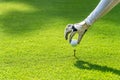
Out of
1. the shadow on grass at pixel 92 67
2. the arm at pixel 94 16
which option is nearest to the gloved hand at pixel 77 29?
the arm at pixel 94 16

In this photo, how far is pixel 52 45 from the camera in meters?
3.21

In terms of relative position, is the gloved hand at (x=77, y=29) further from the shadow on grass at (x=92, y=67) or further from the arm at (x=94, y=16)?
the shadow on grass at (x=92, y=67)

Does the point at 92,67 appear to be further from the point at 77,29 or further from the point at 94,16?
the point at 94,16

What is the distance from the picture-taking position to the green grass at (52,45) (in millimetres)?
2699

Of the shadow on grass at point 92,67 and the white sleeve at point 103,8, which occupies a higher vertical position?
the white sleeve at point 103,8

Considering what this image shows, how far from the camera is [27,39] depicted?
3379 millimetres

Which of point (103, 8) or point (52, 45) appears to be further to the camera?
point (52, 45)

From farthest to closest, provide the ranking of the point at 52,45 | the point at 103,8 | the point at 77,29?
1. the point at 52,45
2. the point at 77,29
3. the point at 103,8

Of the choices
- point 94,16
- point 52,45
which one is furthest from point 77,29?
point 52,45

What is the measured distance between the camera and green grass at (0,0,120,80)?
2699 millimetres

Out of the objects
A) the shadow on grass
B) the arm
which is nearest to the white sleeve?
the arm

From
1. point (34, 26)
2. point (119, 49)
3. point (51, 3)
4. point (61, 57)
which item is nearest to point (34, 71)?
point (61, 57)

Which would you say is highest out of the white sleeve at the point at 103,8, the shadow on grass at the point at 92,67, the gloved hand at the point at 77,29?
the white sleeve at the point at 103,8

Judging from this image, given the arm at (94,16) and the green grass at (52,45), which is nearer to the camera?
the arm at (94,16)
